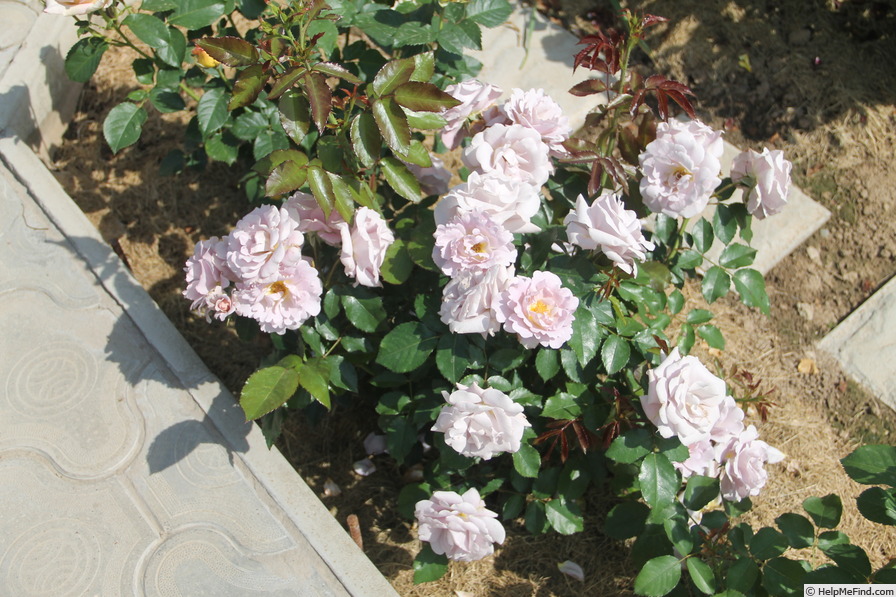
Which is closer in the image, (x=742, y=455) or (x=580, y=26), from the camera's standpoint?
(x=742, y=455)

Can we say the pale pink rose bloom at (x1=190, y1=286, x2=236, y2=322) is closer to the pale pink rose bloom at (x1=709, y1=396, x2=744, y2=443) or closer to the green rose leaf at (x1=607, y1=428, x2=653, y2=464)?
the green rose leaf at (x1=607, y1=428, x2=653, y2=464)

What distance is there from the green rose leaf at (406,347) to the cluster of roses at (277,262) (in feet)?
0.50

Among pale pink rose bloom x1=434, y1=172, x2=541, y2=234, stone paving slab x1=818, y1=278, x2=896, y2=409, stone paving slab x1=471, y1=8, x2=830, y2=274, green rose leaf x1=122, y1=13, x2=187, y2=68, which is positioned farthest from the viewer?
stone paving slab x1=471, y1=8, x2=830, y2=274

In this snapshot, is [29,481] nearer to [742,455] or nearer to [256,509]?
[256,509]

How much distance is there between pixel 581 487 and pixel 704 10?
7.96ft

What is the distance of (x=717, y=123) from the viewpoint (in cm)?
320

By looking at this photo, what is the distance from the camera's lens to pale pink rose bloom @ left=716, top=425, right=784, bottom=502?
6.22 feet

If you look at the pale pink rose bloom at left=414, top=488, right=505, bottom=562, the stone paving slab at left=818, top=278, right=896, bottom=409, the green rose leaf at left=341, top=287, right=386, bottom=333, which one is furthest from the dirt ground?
the green rose leaf at left=341, top=287, right=386, bottom=333

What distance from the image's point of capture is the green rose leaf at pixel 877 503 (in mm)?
1583

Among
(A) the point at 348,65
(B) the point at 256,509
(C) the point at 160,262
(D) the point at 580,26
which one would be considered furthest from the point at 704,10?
(B) the point at 256,509

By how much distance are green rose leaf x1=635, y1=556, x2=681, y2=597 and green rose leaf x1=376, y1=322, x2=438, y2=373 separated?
73 cm

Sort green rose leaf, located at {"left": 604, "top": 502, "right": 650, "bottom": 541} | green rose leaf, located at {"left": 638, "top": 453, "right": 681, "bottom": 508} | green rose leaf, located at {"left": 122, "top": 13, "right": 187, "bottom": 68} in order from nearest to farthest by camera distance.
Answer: green rose leaf, located at {"left": 638, "top": 453, "right": 681, "bottom": 508}
green rose leaf, located at {"left": 604, "top": 502, "right": 650, "bottom": 541}
green rose leaf, located at {"left": 122, "top": 13, "right": 187, "bottom": 68}

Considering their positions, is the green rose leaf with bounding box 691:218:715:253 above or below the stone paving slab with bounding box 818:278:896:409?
above

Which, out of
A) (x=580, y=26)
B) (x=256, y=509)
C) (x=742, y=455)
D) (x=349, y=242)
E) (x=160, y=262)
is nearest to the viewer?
(x=349, y=242)
